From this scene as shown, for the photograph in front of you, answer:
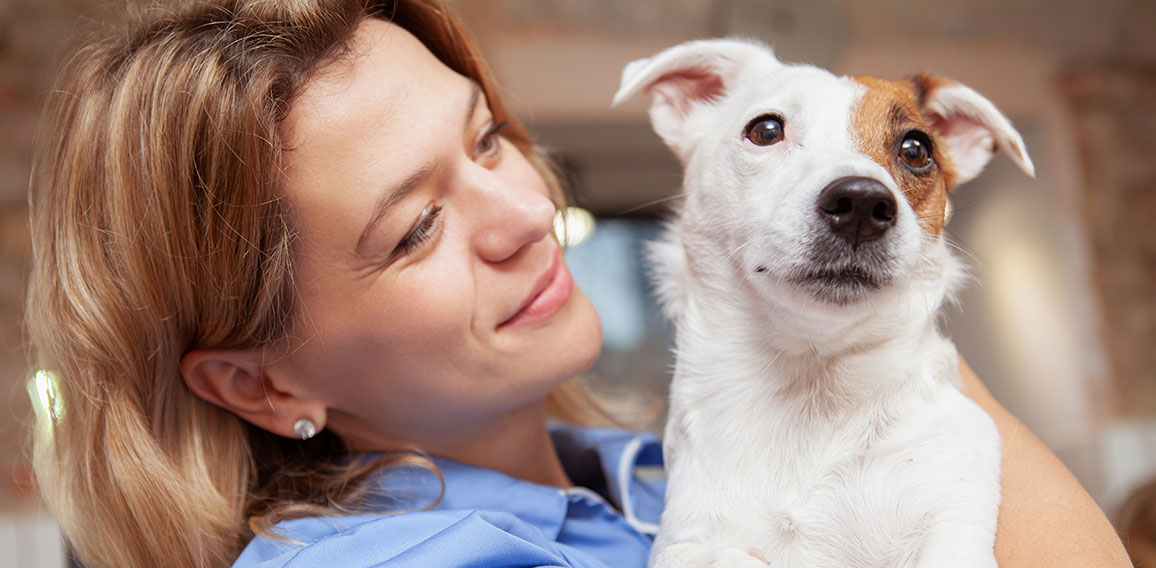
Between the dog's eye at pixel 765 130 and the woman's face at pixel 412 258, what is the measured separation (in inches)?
13.6

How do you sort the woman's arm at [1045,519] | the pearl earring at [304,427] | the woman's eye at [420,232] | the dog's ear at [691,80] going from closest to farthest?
1. the woman's arm at [1045,519]
2. the woman's eye at [420,232]
3. the pearl earring at [304,427]
4. the dog's ear at [691,80]

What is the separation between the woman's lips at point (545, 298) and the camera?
129 centimetres

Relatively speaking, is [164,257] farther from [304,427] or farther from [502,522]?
[502,522]

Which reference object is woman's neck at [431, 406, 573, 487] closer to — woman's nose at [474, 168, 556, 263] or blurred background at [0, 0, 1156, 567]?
woman's nose at [474, 168, 556, 263]

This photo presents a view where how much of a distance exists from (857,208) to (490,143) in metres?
0.62

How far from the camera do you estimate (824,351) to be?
3.90ft

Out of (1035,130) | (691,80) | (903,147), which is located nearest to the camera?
(903,147)

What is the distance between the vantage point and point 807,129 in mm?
1267

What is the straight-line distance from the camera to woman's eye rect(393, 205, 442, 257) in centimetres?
121

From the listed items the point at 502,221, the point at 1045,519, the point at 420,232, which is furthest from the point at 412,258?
the point at 1045,519

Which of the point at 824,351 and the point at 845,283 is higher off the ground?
the point at 845,283

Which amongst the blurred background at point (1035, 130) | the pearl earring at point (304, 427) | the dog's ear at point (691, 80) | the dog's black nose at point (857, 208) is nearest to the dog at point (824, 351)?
the dog's black nose at point (857, 208)

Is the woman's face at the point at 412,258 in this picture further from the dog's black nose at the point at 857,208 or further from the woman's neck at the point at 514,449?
the dog's black nose at the point at 857,208

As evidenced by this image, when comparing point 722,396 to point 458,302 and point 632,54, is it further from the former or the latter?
point 632,54
